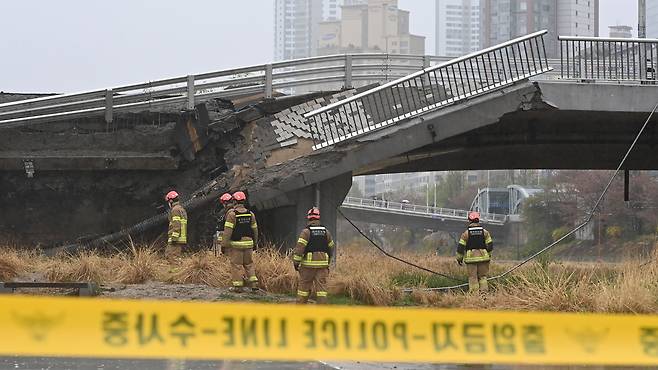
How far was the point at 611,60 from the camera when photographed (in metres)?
19.7

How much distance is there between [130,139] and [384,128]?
17.9ft

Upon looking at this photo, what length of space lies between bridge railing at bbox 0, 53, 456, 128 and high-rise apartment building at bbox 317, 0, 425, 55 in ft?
341

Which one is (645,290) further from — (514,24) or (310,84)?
(514,24)

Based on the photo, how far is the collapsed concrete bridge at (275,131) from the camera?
19.4 metres

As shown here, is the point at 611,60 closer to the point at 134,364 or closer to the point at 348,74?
the point at 348,74

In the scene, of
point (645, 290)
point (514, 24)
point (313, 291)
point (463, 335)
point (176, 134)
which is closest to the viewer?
point (463, 335)

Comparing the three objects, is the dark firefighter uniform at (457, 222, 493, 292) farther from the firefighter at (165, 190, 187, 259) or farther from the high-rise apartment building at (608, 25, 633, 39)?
the high-rise apartment building at (608, 25, 633, 39)

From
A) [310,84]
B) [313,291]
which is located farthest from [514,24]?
[313,291]

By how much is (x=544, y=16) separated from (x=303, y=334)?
106685mm

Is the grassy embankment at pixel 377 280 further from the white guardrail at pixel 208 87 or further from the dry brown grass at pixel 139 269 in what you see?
the white guardrail at pixel 208 87

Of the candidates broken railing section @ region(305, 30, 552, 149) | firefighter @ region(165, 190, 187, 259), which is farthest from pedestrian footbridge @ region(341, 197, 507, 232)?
firefighter @ region(165, 190, 187, 259)

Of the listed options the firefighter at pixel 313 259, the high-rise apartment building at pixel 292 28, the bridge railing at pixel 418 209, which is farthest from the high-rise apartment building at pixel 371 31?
the firefighter at pixel 313 259

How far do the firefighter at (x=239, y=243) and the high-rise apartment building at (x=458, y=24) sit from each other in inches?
5561

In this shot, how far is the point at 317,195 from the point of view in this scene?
20.2m
